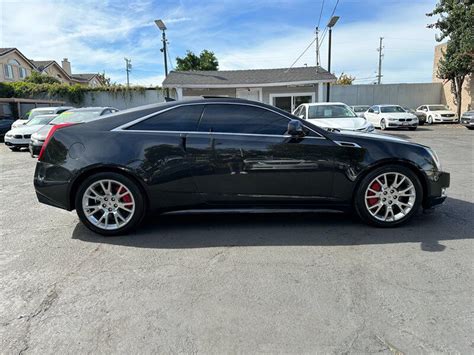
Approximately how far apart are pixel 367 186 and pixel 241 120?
166cm

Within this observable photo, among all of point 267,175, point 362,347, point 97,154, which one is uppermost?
point 97,154

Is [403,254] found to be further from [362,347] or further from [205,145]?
[205,145]

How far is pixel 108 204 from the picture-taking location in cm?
388

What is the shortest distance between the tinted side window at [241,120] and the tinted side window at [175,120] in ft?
0.34

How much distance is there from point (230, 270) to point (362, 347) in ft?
4.25

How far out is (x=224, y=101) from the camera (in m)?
→ 4.00

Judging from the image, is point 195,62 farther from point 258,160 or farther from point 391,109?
point 258,160

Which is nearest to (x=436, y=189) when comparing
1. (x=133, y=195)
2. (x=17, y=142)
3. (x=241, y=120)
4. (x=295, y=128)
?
(x=295, y=128)

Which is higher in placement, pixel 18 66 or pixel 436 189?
pixel 18 66

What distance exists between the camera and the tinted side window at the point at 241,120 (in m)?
3.90

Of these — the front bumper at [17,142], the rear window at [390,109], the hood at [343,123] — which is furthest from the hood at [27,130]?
the rear window at [390,109]

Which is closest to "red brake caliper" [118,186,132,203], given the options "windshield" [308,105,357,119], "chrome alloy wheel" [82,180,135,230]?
"chrome alloy wheel" [82,180,135,230]

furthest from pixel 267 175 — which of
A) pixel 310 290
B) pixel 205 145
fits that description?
pixel 310 290

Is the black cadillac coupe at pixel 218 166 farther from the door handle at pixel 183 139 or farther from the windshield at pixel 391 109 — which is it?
the windshield at pixel 391 109
